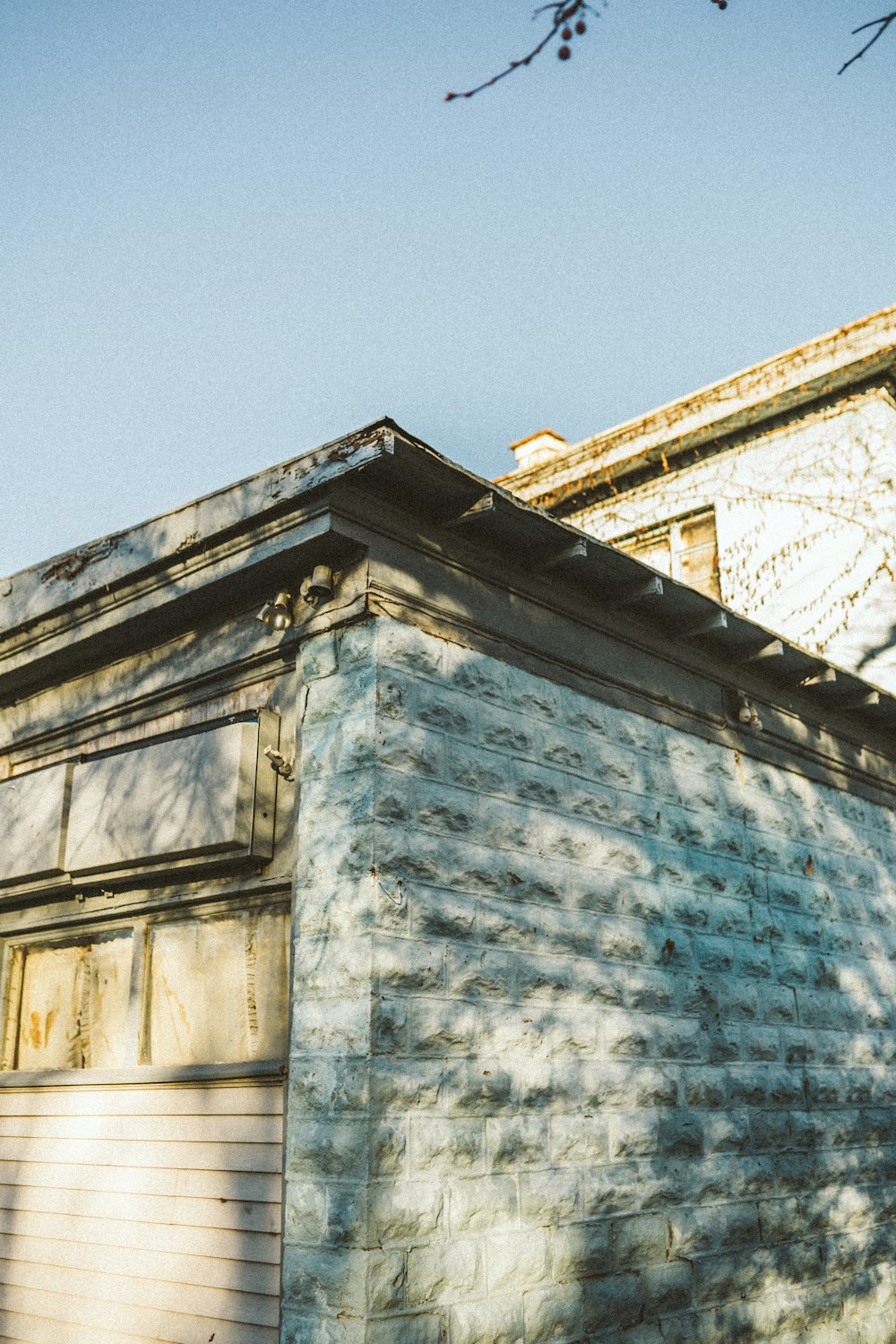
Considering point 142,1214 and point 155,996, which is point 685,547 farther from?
point 142,1214

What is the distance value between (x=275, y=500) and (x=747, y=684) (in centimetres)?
352

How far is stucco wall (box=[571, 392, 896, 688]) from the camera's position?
32.1 feet

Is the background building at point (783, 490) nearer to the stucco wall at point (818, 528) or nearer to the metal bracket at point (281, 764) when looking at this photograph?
the stucco wall at point (818, 528)

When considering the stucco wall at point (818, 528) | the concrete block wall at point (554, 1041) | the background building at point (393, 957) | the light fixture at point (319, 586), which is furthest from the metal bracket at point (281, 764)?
the stucco wall at point (818, 528)

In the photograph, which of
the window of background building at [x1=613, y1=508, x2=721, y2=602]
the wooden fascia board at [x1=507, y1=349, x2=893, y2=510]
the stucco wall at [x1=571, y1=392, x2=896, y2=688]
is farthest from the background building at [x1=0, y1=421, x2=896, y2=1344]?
the wooden fascia board at [x1=507, y1=349, x2=893, y2=510]

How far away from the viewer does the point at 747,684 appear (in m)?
6.88

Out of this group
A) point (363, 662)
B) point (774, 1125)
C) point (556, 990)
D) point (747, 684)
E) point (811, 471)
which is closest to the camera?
point (363, 662)

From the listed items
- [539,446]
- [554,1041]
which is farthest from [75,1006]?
[539,446]

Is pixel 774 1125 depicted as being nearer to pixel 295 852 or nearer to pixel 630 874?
pixel 630 874

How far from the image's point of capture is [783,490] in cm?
1043

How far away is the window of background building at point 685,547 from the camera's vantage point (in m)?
10.9

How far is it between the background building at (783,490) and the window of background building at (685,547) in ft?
0.04

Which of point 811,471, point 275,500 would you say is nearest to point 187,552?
point 275,500

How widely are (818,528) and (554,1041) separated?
22.6 feet
